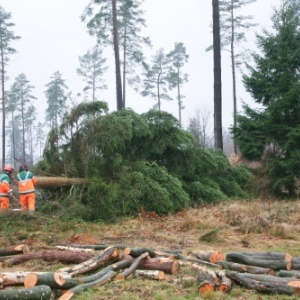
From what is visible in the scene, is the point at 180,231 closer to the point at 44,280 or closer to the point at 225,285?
the point at 225,285

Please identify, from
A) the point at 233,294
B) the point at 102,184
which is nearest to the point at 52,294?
the point at 233,294

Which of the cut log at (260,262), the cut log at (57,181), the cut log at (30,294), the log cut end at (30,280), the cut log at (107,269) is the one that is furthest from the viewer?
the cut log at (57,181)

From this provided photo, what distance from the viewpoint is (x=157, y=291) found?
5133 mm

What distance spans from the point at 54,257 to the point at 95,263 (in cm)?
86

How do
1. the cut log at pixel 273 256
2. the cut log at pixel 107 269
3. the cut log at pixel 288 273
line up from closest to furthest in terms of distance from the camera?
the cut log at pixel 107 269, the cut log at pixel 288 273, the cut log at pixel 273 256

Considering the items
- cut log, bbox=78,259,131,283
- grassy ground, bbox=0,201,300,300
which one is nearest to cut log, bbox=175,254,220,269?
grassy ground, bbox=0,201,300,300

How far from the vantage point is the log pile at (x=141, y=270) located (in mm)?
4867

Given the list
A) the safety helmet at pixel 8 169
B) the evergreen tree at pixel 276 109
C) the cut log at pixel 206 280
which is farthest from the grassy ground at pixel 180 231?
the evergreen tree at pixel 276 109

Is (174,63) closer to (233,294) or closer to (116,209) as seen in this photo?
(116,209)

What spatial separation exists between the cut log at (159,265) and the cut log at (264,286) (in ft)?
2.72

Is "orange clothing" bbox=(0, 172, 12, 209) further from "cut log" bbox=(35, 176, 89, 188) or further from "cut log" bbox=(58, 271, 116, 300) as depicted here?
"cut log" bbox=(58, 271, 116, 300)

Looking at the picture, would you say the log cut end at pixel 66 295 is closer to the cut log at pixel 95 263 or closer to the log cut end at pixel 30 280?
the log cut end at pixel 30 280

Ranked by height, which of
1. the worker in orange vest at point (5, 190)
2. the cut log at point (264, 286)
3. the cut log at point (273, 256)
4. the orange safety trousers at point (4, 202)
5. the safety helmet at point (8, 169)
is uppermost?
the safety helmet at point (8, 169)

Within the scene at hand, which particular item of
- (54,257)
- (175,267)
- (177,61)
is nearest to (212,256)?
(175,267)
